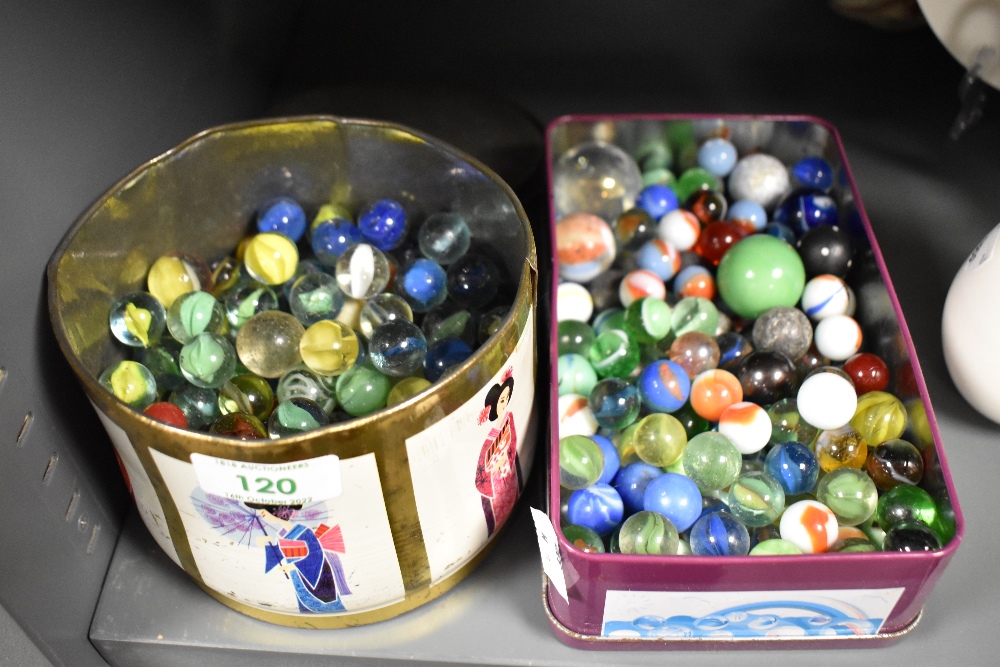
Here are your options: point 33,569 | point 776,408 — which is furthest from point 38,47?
point 776,408

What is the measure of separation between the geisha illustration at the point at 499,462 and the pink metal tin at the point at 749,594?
4 centimetres

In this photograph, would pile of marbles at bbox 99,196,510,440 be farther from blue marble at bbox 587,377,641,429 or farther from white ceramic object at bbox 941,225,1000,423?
white ceramic object at bbox 941,225,1000,423

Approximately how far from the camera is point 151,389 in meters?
0.73

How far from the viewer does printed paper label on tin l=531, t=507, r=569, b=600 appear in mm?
667

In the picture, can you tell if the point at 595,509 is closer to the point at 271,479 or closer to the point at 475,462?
the point at 475,462

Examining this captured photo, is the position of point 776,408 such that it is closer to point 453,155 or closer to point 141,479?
point 453,155

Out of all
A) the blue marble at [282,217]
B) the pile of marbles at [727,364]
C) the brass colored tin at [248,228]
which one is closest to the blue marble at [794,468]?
the pile of marbles at [727,364]

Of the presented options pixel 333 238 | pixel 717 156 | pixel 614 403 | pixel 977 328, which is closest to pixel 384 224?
pixel 333 238

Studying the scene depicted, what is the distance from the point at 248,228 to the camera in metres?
0.89

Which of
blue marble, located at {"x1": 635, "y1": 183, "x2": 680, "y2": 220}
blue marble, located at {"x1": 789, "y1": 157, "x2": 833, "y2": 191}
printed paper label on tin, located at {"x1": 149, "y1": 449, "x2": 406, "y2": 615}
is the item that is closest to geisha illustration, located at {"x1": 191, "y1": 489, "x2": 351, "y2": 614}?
printed paper label on tin, located at {"x1": 149, "y1": 449, "x2": 406, "y2": 615}

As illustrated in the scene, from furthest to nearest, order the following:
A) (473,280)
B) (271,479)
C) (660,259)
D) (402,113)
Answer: (402,113), (660,259), (473,280), (271,479)

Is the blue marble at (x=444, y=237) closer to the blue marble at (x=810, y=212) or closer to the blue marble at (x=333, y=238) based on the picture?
the blue marble at (x=333, y=238)

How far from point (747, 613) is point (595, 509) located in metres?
0.14

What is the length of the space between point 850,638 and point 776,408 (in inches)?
8.0
